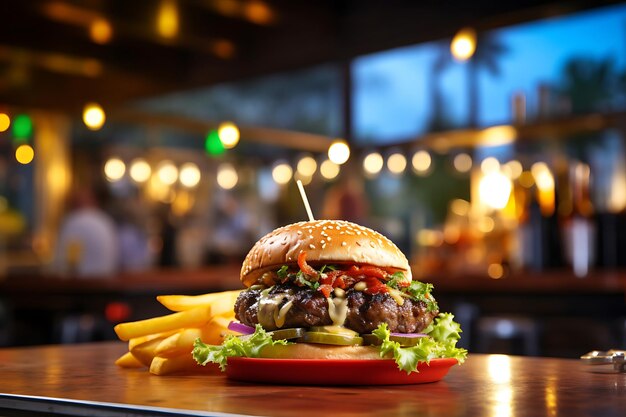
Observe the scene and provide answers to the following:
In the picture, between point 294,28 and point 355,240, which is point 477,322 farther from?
point 355,240

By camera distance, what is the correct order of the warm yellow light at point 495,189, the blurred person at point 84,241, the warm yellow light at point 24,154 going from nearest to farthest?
the blurred person at point 84,241, the warm yellow light at point 495,189, the warm yellow light at point 24,154

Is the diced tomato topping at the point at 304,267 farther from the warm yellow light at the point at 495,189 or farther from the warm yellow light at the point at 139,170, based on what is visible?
the warm yellow light at the point at 139,170

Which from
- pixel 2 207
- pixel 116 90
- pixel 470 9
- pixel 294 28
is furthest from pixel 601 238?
pixel 2 207

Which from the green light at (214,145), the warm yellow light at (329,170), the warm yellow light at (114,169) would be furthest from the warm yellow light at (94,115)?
the warm yellow light at (329,170)

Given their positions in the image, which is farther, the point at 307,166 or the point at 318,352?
the point at 307,166

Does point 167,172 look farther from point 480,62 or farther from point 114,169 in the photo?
point 480,62

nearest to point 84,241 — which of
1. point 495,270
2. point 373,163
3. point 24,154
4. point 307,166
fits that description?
point 24,154

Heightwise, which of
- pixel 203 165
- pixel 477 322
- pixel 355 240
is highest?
pixel 203 165
